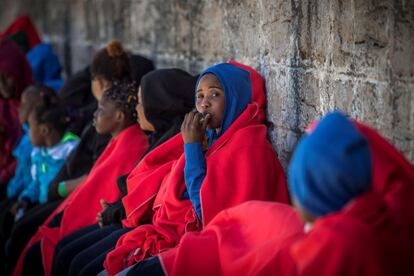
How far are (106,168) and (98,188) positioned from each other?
0.14 meters

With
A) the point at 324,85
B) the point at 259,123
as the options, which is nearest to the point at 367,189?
the point at 324,85

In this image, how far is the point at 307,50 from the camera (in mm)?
3922

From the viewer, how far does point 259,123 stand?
168 inches

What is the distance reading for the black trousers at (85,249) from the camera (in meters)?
4.26

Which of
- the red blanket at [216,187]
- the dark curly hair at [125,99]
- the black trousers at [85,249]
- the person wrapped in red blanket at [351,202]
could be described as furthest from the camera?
the dark curly hair at [125,99]

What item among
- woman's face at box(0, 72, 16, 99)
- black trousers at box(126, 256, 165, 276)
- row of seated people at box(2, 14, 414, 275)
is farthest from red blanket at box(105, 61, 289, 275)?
woman's face at box(0, 72, 16, 99)

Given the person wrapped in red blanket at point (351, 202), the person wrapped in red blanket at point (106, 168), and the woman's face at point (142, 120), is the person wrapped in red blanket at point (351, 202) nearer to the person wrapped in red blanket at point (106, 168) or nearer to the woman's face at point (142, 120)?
the woman's face at point (142, 120)

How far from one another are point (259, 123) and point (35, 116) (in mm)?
2359

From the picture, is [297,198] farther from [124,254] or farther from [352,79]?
[124,254]

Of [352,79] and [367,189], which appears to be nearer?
[367,189]

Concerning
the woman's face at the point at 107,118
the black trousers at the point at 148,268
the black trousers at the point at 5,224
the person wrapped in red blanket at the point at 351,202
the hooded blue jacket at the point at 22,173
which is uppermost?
the person wrapped in red blanket at the point at 351,202

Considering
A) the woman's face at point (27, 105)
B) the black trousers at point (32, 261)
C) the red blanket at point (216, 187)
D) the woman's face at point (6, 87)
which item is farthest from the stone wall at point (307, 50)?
the black trousers at point (32, 261)

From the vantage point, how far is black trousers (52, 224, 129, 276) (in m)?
4.26

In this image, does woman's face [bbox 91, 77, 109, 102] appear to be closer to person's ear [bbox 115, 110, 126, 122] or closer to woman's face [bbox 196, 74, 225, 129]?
person's ear [bbox 115, 110, 126, 122]
